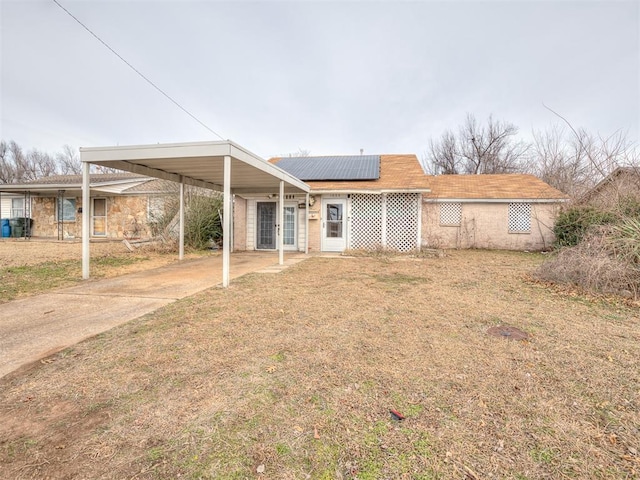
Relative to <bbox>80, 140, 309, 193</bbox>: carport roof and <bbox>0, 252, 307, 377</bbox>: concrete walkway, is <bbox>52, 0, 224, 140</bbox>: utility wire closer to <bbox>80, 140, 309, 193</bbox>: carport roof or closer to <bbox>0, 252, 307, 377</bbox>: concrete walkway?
<bbox>80, 140, 309, 193</bbox>: carport roof

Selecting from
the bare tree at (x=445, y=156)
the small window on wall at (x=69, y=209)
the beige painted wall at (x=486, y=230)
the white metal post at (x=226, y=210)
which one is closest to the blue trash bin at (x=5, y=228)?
the small window on wall at (x=69, y=209)

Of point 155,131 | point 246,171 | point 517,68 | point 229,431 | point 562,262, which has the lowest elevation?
point 229,431

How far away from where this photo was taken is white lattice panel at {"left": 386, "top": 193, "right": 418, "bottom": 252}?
11.9 meters

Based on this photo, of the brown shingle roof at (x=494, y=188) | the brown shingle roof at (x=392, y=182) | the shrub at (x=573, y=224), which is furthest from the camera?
the brown shingle roof at (x=494, y=188)

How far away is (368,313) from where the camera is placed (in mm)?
4398

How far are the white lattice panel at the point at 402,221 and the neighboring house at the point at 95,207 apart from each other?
38.4 feet

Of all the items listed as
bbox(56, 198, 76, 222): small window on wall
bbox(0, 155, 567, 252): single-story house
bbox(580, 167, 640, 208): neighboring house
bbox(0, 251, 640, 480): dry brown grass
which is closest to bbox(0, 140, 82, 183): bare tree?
bbox(0, 155, 567, 252): single-story house

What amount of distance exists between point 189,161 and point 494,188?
552 inches

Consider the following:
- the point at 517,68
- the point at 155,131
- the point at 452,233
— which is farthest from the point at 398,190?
the point at 155,131

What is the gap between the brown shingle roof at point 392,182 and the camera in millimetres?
11620

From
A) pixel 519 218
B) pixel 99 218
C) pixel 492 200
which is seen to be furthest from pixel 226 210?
pixel 99 218

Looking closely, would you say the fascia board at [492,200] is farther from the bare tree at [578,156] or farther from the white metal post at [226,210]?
the white metal post at [226,210]

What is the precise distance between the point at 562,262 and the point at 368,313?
4.74 m

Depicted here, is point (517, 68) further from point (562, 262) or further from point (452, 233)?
point (562, 262)
